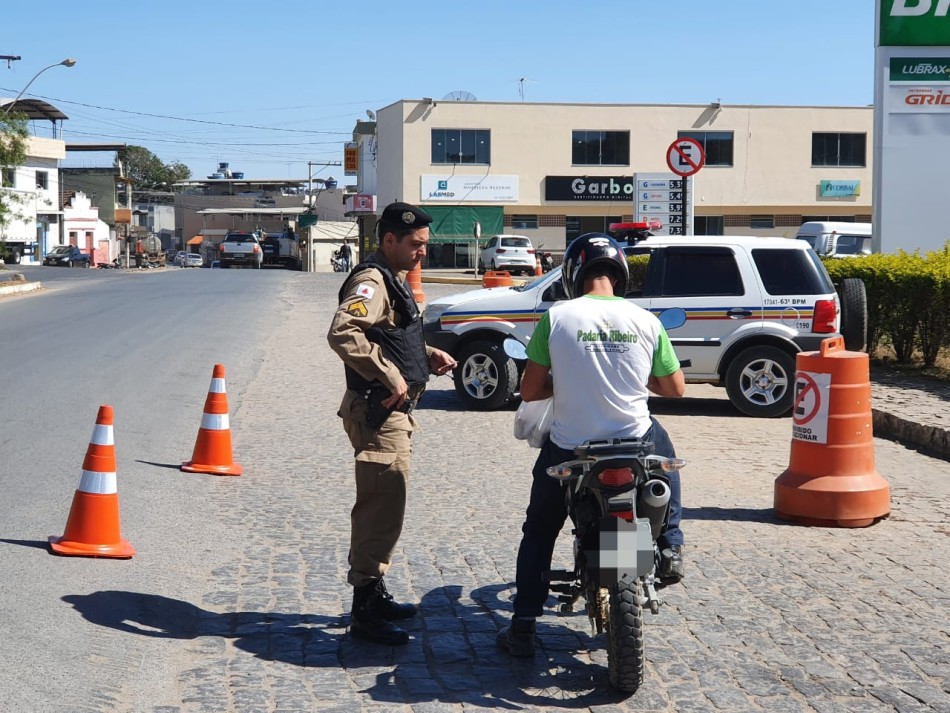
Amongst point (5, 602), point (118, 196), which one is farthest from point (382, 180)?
point (5, 602)

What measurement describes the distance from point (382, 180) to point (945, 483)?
181ft

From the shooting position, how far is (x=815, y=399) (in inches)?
300

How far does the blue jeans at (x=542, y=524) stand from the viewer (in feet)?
15.8

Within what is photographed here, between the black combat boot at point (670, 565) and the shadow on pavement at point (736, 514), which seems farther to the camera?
the shadow on pavement at point (736, 514)

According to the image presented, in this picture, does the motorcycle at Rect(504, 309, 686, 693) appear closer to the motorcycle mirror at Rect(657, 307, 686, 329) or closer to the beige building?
the motorcycle mirror at Rect(657, 307, 686, 329)

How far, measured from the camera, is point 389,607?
5.27 m

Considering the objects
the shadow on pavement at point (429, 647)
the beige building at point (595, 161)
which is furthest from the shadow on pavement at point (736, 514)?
the beige building at point (595, 161)

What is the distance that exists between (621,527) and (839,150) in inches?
2366

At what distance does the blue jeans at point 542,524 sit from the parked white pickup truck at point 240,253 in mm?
59990

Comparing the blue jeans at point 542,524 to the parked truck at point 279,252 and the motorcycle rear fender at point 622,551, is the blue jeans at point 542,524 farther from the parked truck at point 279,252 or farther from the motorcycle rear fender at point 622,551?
the parked truck at point 279,252

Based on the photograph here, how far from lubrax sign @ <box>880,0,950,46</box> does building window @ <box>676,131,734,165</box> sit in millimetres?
42912

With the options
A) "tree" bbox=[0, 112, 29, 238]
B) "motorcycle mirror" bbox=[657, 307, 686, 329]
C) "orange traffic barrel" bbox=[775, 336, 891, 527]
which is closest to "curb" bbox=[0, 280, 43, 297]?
"tree" bbox=[0, 112, 29, 238]

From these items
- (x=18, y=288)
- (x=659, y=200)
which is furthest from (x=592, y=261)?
(x=18, y=288)

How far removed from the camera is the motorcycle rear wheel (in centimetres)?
439
